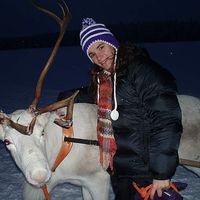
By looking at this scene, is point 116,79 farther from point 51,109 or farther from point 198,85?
point 198,85

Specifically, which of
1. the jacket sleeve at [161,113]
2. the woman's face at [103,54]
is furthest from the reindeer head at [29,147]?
the jacket sleeve at [161,113]

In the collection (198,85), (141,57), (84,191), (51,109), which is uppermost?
(198,85)

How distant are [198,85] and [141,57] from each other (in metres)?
8.57

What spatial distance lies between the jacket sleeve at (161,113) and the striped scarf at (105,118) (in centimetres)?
38

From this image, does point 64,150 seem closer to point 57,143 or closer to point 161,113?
point 57,143

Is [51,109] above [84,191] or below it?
above

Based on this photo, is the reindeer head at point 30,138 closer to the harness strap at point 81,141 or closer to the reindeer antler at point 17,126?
the reindeer antler at point 17,126

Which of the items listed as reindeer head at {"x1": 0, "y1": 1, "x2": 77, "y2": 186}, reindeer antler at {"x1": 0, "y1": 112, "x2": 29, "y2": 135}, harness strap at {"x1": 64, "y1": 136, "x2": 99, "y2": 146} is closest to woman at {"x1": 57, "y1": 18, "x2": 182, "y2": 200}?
harness strap at {"x1": 64, "y1": 136, "x2": 99, "y2": 146}

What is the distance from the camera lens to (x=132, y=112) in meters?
2.68

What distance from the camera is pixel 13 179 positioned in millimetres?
4633

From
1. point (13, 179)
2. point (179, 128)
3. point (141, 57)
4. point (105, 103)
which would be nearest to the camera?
point (179, 128)

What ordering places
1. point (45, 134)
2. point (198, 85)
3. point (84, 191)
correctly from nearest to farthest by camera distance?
point (45, 134) < point (84, 191) < point (198, 85)

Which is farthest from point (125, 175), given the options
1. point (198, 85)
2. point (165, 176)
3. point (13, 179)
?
point (198, 85)

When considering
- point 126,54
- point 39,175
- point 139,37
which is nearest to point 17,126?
point 39,175
